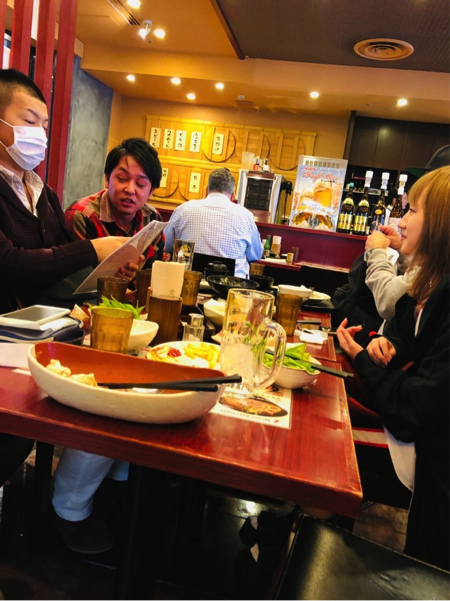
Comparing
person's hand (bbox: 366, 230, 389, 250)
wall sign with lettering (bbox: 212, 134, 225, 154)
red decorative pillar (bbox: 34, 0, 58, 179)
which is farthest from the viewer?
wall sign with lettering (bbox: 212, 134, 225, 154)

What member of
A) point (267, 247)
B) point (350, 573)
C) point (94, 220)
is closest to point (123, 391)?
point (350, 573)

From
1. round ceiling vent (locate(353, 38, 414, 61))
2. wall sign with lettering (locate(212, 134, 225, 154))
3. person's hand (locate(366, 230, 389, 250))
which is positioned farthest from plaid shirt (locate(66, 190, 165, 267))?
wall sign with lettering (locate(212, 134, 225, 154))

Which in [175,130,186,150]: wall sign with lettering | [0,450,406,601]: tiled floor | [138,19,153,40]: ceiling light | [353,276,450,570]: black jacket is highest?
[138,19,153,40]: ceiling light

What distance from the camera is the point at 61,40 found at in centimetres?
296

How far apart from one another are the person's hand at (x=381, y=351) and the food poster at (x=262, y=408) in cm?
53

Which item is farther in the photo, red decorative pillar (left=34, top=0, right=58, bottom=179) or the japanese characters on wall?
the japanese characters on wall

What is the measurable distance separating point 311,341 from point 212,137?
22.9ft

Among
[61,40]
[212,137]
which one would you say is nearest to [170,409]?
[61,40]

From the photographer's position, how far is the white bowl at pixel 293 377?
3.22 feet

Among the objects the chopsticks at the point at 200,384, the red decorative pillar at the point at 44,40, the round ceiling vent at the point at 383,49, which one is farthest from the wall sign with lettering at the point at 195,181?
the chopsticks at the point at 200,384

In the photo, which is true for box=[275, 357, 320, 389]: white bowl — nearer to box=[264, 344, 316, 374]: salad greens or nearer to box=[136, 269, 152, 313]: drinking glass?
box=[264, 344, 316, 374]: salad greens

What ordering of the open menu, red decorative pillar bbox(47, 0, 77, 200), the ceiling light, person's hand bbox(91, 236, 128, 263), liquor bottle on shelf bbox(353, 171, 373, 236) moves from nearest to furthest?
the open menu → person's hand bbox(91, 236, 128, 263) → red decorative pillar bbox(47, 0, 77, 200) → liquor bottle on shelf bbox(353, 171, 373, 236) → the ceiling light

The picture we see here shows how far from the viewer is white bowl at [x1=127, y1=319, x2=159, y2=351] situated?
1.04 metres

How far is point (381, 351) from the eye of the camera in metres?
1.41
